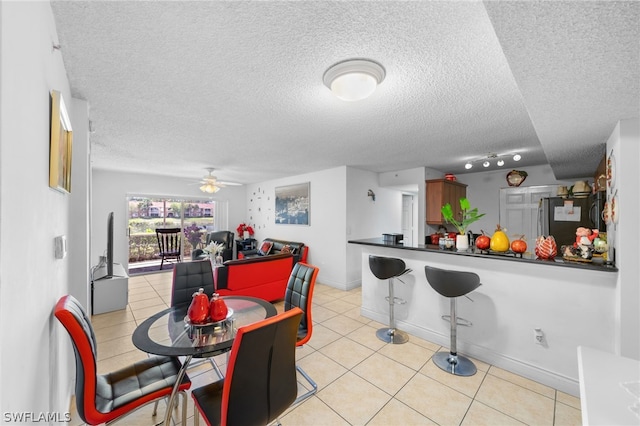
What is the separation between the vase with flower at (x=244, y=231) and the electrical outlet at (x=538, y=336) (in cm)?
659

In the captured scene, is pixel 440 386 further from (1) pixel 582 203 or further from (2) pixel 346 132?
(1) pixel 582 203

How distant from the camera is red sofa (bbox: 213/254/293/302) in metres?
3.59

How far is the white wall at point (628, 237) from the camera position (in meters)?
1.82

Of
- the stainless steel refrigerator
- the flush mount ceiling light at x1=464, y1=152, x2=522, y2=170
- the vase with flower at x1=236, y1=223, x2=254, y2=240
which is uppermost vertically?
the flush mount ceiling light at x1=464, y1=152, x2=522, y2=170

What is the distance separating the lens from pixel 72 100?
2.10 m

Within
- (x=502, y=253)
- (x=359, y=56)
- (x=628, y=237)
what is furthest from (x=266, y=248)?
(x=628, y=237)

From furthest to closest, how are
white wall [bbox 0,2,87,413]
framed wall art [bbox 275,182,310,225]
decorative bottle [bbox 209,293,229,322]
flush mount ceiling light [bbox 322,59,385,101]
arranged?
framed wall art [bbox 275,182,310,225]
decorative bottle [bbox 209,293,229,322]
flush mount ceiling light [bbox 322,59,385,101]
white wall [bbox 0,2,87,413]

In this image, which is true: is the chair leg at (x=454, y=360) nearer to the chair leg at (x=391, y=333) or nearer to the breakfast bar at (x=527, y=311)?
the breakfast bar at (x=527, y=311)

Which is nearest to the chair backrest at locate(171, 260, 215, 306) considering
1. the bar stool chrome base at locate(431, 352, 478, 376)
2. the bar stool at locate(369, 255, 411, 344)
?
the bar stool at locate(369, 255, 411, 344)

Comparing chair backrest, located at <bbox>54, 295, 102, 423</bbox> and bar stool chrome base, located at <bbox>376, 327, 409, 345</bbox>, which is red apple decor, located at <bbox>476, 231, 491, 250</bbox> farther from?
chair backrest, located at <bbox>54, 295, 102, 423</bbox>

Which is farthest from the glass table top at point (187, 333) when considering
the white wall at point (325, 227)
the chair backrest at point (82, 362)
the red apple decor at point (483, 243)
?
the white wall at point (325, 227)

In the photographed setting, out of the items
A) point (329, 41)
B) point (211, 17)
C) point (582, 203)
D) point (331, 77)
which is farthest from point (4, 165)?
point (582, 203)

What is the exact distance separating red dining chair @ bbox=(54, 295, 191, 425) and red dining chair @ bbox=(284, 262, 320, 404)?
0.93m

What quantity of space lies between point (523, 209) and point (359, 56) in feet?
16.7
